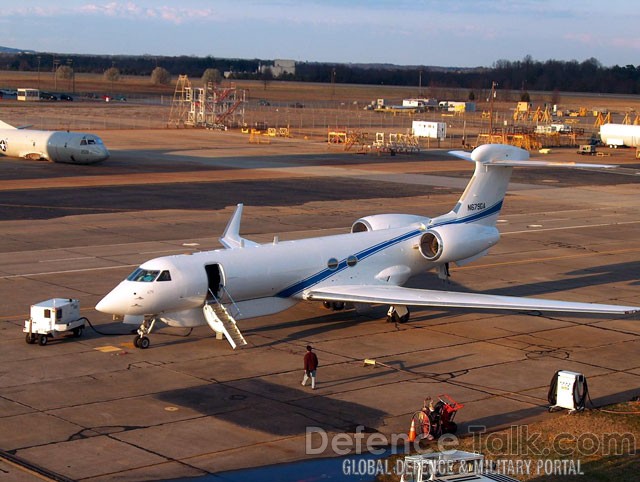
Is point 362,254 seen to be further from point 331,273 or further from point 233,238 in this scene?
point 233,238

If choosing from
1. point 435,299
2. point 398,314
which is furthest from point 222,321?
point 435,299

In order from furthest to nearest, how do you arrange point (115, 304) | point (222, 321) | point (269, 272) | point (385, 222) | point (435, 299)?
point (385, 222) < point (435, 299) < point (269, 272) < point (222, 321) < point (115, 304)

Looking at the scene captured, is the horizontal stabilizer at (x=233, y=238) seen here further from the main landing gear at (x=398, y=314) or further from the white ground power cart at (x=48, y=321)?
the white ground power cart at (x=48, y=321)

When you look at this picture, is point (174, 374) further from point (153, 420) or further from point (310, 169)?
point (310, 169)

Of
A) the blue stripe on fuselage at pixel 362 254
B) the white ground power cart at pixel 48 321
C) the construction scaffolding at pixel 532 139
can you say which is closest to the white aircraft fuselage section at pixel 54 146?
the construction scaffolding at pixel 532 139

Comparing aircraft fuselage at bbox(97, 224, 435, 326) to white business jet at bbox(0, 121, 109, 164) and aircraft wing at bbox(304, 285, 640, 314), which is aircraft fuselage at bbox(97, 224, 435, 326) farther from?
white business jet at bbox(0, 121, 109, 164)

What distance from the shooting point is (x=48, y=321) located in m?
27.8

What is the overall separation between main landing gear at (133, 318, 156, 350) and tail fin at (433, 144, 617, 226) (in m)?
11.6

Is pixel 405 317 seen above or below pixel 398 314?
below

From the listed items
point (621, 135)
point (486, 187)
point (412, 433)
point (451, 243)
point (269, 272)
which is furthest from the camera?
point (621, 135)

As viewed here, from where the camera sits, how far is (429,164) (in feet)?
268

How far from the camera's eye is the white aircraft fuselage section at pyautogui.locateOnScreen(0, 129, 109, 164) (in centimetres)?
7200

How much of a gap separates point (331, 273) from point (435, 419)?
9892 millimetres

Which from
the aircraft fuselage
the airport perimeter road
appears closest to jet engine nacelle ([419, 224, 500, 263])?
the aircraft fuselage
